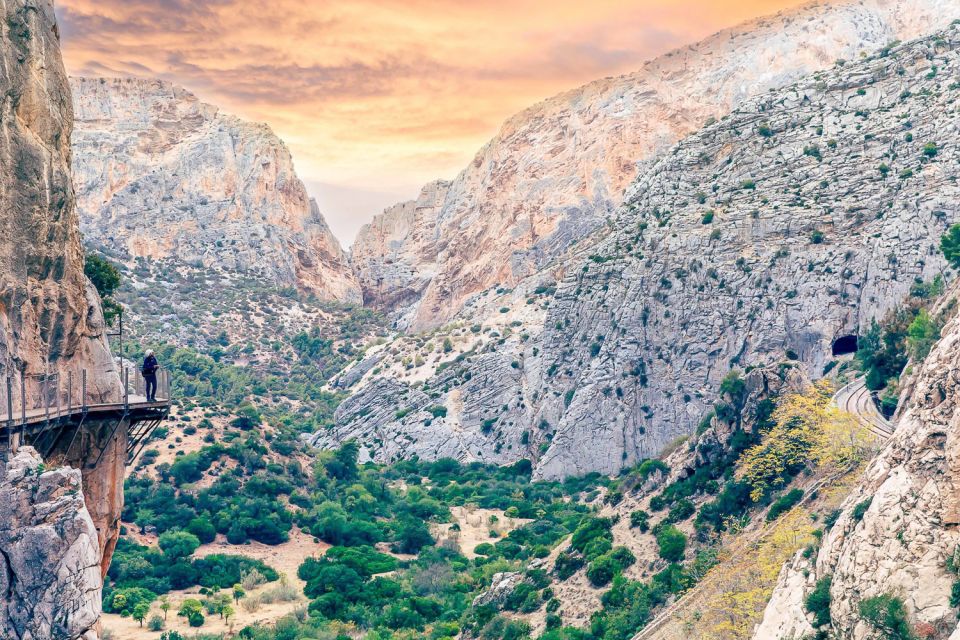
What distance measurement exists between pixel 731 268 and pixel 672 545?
35334 millimetres

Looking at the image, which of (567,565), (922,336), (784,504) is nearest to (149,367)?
(784,504)

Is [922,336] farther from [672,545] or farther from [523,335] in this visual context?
[523,335]

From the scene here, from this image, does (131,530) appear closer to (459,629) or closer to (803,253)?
(459,629)

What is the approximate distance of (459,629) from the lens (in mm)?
40562

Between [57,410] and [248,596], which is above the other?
[57,410]

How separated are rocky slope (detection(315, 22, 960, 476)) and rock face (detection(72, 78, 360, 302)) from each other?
5963 centimetres

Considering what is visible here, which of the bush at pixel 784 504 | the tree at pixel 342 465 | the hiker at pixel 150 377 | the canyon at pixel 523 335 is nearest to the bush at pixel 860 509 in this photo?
the canyon at pixel 523 335

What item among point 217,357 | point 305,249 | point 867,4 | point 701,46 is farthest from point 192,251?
point 867,4

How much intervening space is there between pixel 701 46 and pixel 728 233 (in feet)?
193

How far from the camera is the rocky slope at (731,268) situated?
61406 mm

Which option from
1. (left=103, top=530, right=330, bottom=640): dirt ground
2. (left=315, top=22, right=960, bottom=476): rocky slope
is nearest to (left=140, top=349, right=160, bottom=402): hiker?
(left=103, top=530, right=330, bottom=640): dirt ground

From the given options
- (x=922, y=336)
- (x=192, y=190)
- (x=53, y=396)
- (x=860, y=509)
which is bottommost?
(x=860, y=509)

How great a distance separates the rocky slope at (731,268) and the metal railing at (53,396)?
47043mm

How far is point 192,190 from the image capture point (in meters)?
138
